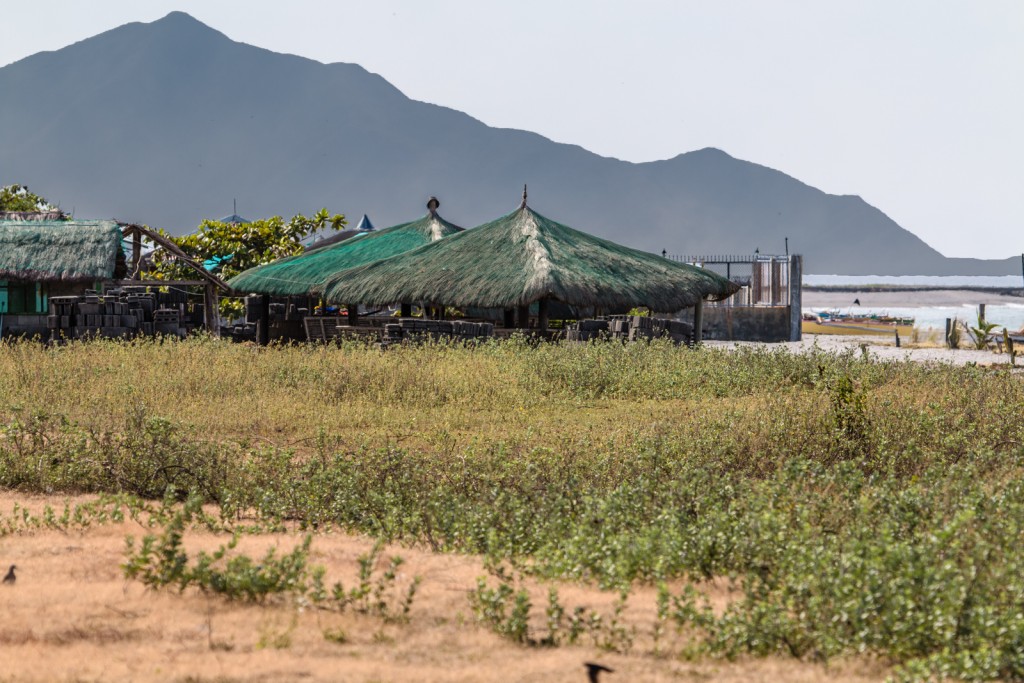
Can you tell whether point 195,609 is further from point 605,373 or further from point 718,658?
point 605,373

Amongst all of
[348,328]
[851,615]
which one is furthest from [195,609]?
[348,328]

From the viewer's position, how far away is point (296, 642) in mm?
3771

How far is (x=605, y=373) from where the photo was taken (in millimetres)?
11602

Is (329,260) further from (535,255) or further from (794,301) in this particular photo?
(794,301)

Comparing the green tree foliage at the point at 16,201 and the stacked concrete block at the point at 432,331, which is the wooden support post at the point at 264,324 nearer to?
the stacked concrete block at the point at 432,331

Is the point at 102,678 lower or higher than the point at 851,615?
lower

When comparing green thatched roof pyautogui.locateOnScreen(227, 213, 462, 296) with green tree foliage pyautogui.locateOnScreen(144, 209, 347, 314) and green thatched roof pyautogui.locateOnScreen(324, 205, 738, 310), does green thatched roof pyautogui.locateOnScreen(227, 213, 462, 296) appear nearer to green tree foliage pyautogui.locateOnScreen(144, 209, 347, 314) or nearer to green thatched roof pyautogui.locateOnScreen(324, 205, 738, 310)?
green thatched roof pyautogui.locateOnScreen(324, 205, 738, 310)

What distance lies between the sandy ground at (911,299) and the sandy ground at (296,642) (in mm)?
77567

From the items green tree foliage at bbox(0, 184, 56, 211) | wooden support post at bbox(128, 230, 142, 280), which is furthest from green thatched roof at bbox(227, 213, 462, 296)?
green tree foliage at bbox(0, 184, 56, 211)

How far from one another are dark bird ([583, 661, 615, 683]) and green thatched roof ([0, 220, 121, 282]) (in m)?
16.5

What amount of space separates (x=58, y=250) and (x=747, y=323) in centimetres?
1757

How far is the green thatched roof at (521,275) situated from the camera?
17031mm

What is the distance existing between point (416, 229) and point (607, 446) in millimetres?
15527

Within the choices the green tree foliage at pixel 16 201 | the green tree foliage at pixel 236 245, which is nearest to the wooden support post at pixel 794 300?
the green tree foliage at pixel 236 245
